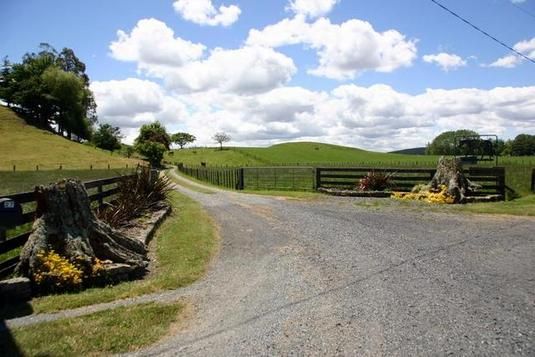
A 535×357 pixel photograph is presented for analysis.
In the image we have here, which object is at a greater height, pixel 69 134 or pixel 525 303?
pixel 69 134

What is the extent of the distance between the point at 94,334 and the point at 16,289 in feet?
7.31

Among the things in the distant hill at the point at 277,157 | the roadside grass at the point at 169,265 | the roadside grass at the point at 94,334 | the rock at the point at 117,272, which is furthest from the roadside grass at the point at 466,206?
the distant hill at the point at 277,157

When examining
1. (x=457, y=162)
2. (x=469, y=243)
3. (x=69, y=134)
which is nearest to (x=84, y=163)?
(x=69, y=134)

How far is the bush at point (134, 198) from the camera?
39.5 ft

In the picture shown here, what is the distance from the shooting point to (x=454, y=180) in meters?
19.4

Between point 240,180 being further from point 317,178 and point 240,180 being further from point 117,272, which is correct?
point 117,272

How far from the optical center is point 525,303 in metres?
6.37

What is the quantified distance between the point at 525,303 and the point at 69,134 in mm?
105247

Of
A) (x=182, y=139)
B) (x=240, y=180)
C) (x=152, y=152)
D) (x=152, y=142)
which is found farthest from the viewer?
(x=182, y=139)

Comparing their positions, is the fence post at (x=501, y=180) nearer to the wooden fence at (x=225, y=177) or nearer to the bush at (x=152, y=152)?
the wooden fence at (x=225, y=177)

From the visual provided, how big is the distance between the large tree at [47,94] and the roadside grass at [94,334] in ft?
321

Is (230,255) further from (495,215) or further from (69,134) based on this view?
(69,134)

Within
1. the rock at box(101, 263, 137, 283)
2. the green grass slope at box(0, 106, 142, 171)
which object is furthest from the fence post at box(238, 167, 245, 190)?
the green grass slope at box(0, 106, 142, 171)

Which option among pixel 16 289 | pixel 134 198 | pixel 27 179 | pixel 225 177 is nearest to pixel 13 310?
pixel 16 289
